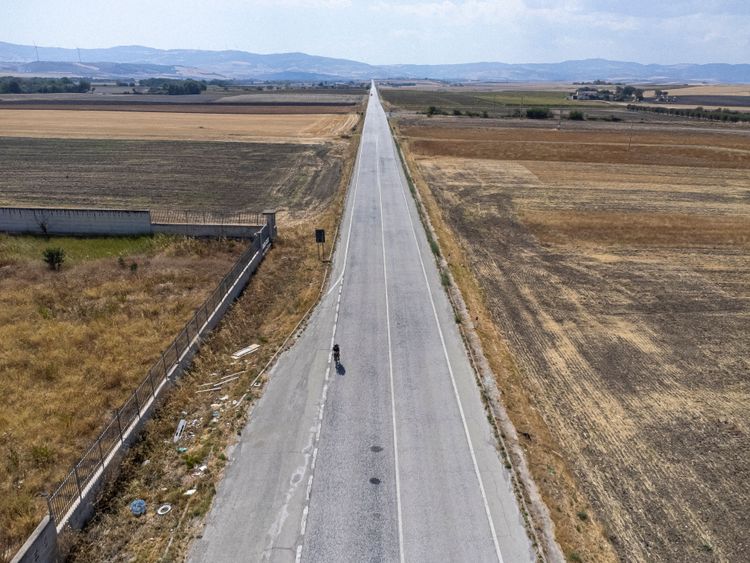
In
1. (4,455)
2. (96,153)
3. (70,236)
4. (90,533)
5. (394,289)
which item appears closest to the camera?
(90,533)

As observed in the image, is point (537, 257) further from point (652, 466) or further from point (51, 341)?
point (51, 341)

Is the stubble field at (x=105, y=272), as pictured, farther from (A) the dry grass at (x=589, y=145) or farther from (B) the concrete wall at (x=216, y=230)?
(A) the dry grass at (x=589, y=145)

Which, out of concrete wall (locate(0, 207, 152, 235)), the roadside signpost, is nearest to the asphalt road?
the roadside signpost

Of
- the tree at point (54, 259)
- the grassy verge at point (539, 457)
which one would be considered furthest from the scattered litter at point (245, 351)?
the tree at point (54, 259)

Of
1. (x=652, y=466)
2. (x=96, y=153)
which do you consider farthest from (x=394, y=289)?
(x=96, y=153)

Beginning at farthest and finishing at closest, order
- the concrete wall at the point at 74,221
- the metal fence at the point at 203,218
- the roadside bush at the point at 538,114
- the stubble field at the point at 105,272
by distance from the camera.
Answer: the roadside bush at the point at 538,114 < the metal fence at the point at 203,218 < the concrete wall at the point at 74,221 < the stubble field at the point at 105,272

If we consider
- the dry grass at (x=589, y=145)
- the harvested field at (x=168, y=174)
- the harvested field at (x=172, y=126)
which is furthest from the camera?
the harvested field at (x=172, y=126)
